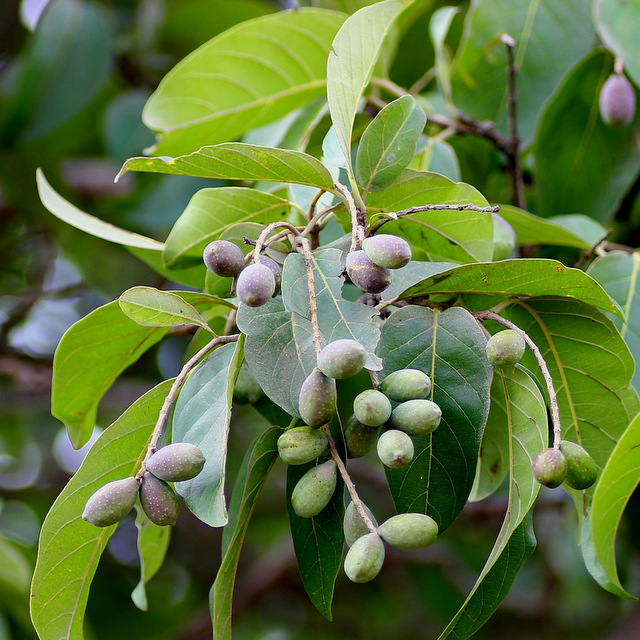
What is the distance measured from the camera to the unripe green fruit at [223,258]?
0.60m

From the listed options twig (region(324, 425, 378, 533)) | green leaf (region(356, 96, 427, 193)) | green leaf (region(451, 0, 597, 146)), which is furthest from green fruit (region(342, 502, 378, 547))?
green leaf (region(451, 0, 597, 146))

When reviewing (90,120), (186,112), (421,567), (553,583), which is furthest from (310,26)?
(553,583)

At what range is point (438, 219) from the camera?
29.6 inches

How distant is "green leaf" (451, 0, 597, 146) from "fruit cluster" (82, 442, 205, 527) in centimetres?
85

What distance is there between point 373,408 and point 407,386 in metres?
0.04

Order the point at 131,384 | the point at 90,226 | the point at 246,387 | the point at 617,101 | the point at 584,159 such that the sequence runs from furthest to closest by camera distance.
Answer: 1. the point at 131,384
2. the point at 584,159
3. the point at 617,101
4. the point at 90,226
5. the point at 246,387

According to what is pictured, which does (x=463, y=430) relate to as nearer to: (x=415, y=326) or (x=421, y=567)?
(x=415, y=326)

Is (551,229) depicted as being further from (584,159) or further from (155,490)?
(155,490)

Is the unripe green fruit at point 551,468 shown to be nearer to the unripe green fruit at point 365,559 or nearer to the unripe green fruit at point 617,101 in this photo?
the unripe green fruit at point 365,559

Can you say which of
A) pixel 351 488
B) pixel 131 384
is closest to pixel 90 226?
pixel 351 488

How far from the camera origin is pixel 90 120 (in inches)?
84.4

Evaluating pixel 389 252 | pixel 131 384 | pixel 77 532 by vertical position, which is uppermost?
pixel 389 252

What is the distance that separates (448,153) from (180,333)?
46cm

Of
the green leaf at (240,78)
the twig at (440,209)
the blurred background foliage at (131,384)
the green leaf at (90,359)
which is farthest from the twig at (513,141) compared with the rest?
the green leaf at (90,359)
